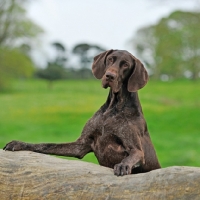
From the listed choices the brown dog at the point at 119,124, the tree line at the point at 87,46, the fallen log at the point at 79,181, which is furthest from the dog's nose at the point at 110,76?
the tree line at the point at 87,46

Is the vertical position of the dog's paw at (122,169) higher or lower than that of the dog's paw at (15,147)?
lower

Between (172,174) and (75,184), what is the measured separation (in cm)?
64

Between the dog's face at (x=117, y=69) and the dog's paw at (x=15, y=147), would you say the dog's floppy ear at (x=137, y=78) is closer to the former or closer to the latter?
the dog's face at (x=117, y=69)

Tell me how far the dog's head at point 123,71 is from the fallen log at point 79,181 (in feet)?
1.85

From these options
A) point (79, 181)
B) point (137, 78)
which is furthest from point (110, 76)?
point (79, 181)

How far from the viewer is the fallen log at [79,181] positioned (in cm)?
307

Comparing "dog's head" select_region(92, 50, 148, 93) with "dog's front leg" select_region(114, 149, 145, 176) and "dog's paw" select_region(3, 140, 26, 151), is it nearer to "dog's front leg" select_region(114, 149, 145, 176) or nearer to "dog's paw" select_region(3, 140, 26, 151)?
"dog's front leg" select_region(114, 149, 145, 176)

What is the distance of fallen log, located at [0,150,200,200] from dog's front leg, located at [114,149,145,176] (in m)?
0.06

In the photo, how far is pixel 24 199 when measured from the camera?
3408 mm

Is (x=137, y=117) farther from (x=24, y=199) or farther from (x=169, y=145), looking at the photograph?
(x=169, y=145)

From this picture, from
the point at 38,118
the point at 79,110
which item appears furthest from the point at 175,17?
the point at 38,118

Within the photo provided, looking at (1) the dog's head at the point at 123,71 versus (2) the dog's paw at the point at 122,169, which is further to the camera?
(1) the dog's head at the point at 123,71

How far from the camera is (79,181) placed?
3.32 m

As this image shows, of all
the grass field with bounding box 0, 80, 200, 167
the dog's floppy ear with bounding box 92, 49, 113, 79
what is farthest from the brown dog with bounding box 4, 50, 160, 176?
the grass field with bounding box 0, 80, 200, 167
